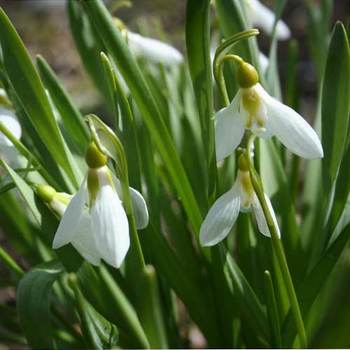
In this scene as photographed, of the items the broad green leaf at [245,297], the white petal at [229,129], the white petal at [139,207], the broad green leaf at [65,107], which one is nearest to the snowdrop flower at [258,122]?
the white petal at [229,129]

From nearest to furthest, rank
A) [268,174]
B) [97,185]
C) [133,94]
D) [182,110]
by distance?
1. [97,185]
2. [133,94]
3. [268,174]
4. [182,110]

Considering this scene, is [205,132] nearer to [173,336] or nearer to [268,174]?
[268,174]

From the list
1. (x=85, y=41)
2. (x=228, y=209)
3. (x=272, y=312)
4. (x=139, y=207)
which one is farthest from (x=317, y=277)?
(x=85, y=41)

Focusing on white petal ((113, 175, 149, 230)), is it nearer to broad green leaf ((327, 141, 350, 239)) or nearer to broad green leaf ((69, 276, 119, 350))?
broad green leaf ((69, 276, 119, 350))

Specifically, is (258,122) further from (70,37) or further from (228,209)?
(70,37)

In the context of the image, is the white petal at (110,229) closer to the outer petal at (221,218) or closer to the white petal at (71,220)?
the white petal at (71,220)

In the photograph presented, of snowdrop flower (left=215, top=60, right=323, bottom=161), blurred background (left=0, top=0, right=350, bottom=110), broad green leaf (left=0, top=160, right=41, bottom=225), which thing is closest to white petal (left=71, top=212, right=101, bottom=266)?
broad green leaf (left=0, top=160, right=41, bottom=225)

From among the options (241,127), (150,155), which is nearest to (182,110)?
(150,155)
